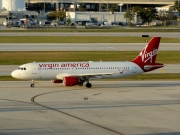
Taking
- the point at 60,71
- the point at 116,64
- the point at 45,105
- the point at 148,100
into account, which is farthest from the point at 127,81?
the point at 45,105

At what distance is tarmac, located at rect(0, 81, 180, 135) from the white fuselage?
3.80 ft

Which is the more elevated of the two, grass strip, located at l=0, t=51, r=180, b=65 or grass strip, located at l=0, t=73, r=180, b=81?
grass strip, located at l=0, t=51, r=180, b=65

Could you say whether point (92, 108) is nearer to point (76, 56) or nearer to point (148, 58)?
point (148, 58)

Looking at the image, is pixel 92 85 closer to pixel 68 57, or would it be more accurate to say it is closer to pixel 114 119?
pixel 114 119

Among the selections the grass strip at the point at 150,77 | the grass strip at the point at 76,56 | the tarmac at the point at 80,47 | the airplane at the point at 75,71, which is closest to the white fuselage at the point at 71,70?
the airplane at the point at 75,71

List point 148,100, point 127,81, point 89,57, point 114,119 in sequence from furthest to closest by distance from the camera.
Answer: point 89,57, point 127,81, point 148,100, point 114,119

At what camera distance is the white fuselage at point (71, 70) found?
51719 millimetres


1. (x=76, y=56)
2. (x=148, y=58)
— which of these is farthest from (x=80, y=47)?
(x=148, y=58)

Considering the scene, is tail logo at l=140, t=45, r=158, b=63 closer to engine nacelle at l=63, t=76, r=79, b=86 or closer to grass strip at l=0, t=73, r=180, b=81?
grass strip at l=0, t=73, r=180, b=81

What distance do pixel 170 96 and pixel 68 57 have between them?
105ft

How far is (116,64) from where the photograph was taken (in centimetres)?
5262

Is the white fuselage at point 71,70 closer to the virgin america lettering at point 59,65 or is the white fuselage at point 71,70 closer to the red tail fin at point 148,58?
the virgin america lettering at point 59,65

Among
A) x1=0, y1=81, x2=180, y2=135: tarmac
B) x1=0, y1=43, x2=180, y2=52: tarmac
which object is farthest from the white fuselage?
x1=0, y1=43, x2=180, y2=52: tarmac

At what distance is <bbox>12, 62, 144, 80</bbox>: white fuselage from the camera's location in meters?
51.7
